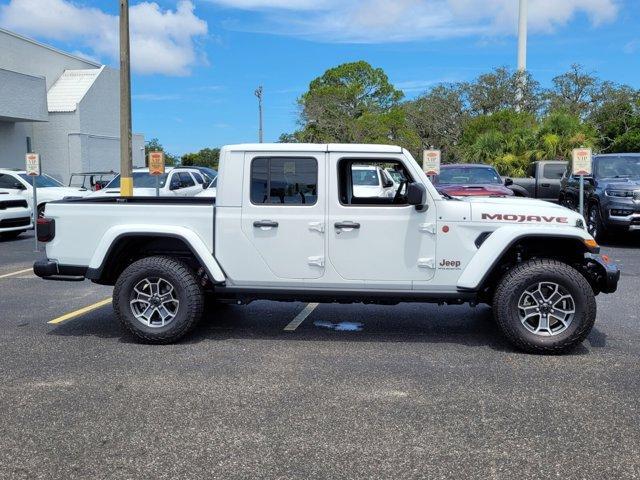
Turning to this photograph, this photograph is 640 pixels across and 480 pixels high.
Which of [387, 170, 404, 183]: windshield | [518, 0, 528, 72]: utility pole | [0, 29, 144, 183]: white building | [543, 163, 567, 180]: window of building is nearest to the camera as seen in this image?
[387, 170, 404, 183]: windshield

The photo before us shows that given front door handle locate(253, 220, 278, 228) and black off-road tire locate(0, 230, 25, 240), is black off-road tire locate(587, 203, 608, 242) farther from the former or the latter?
black off-road tire locate(0, 230, 25, 240)

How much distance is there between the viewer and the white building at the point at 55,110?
2933 centimetres

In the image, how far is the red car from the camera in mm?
12312

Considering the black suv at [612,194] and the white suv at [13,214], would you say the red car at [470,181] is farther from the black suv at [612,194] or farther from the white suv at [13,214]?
the white suv at [13,214]

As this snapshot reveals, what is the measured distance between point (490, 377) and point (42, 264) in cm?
415

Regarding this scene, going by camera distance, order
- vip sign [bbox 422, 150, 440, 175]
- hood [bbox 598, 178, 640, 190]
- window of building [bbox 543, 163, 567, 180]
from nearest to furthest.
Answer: hood [bbox 598, 178, 640, 190] → vip sign [bbox 422, 150, 440, 175] → window of building [bbox 543, 163, 567, 180]

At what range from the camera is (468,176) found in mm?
13656

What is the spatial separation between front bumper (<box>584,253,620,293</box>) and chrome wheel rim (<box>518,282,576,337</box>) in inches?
16.1

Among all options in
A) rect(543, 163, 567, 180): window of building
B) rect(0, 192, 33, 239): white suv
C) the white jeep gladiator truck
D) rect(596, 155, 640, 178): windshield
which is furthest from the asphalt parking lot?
rect(543, 163, 567, 180): window of building

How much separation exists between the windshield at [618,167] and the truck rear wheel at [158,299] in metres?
10.2

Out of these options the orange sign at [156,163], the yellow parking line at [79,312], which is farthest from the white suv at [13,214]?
the yellow parking line at [79,312]

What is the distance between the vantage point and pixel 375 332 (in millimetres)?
6172

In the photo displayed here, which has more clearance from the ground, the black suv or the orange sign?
the orange sign

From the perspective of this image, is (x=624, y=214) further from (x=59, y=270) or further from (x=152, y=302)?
(x=59, y=270)
